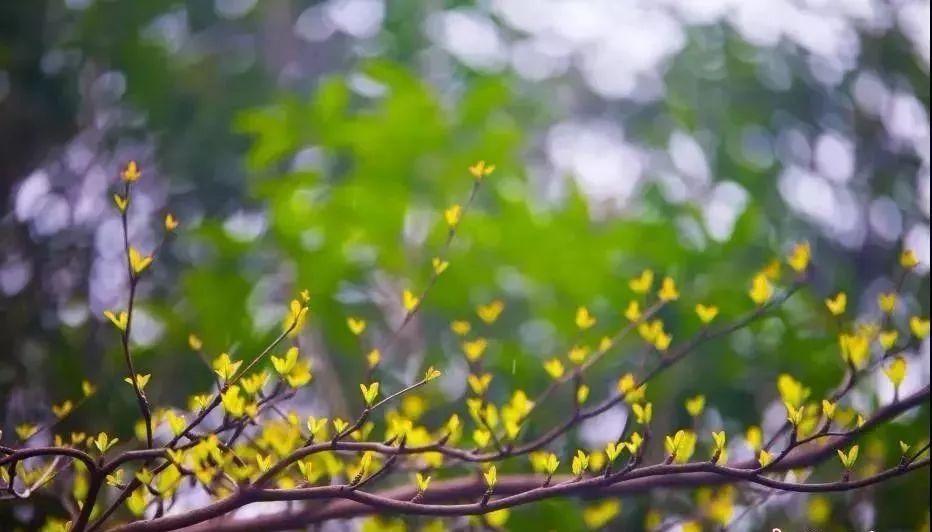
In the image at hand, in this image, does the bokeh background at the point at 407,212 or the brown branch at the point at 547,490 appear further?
the bokeh background at the point at 407,212

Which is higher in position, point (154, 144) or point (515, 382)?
Answer: point (154, 144)

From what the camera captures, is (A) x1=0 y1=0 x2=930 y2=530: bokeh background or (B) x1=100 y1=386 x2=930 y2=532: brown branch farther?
(A) x1=0 y1=0 x2=930 y2=530: bokeh background

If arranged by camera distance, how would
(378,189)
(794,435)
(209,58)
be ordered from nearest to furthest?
(794,435) < (378,189) < (209,58)

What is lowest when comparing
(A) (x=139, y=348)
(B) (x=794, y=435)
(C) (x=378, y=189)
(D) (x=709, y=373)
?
(D) (x=709, y=373)

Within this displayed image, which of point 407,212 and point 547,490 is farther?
point 407,212

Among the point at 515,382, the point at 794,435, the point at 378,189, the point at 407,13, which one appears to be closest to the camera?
the point at 794,435

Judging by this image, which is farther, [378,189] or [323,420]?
[378,189]

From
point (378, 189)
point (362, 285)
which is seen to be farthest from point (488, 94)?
point (362, 285)

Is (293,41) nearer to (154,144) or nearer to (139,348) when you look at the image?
(154,144)
